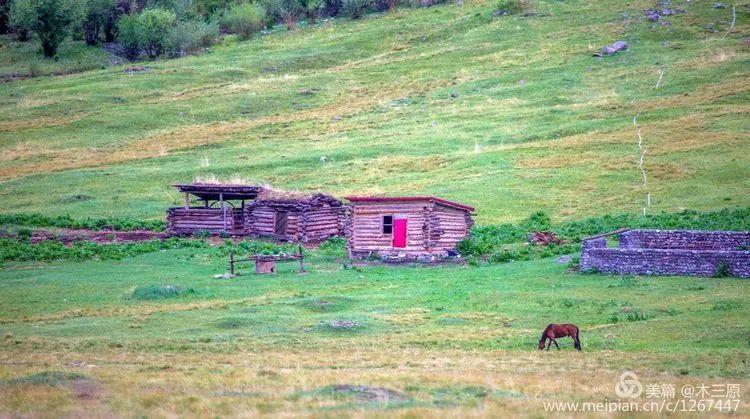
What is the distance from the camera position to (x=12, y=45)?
117250 mm

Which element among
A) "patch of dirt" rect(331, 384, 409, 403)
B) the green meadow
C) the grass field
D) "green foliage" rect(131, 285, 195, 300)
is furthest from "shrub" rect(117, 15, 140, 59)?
"patch of dirt" rect(331, 384, 409, 403)

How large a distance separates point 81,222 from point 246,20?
70485 mm

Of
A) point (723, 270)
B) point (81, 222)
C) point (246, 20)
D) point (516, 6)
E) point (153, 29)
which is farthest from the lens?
point (246, 20)

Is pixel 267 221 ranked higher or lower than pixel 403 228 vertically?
lower

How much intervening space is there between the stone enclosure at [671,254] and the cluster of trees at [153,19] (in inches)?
3207

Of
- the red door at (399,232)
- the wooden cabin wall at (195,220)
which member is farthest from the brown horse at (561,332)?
the wooden cabin wall at (195,220)

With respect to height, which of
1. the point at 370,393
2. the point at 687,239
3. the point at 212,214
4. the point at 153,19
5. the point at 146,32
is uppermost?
the point at 153,19

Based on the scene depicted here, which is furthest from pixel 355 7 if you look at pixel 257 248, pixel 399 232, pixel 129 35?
pixel 399 232

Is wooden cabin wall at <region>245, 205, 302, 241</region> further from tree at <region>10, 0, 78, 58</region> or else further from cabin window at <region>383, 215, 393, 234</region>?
tree at <region>10, 0, 78, 58</region>

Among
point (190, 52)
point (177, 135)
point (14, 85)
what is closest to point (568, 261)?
point (177, 135)

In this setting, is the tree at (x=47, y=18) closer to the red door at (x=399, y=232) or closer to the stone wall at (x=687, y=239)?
the red door at (x=399, y=232)

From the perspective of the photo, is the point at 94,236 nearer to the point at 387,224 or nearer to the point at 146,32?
Answer: the point at 387,224

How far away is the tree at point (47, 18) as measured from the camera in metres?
109

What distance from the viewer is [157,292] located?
128 feet
